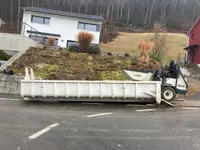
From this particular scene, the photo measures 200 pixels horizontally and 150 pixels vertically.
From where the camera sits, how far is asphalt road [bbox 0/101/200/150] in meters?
6.67

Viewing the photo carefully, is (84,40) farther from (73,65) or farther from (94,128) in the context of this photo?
(94,128)

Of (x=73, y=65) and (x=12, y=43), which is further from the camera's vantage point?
(x=12, y=43)

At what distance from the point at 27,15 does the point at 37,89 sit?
29699mm

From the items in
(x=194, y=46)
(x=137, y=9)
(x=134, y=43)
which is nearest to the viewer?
(x=194, y=46)

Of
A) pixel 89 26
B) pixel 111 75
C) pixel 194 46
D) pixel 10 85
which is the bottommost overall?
pixel 10 85

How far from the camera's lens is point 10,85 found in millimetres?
14992

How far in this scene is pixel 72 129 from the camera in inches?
312

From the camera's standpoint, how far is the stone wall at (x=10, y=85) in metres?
15.0

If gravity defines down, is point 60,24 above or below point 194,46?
above

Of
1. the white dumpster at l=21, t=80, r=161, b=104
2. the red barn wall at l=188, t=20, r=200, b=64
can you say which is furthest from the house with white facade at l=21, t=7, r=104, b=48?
the white dumpster at l=21, t=80, r=161, b=104

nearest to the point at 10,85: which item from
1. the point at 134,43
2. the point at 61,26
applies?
the point at 61,26

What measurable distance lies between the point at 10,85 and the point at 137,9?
81.2 metres

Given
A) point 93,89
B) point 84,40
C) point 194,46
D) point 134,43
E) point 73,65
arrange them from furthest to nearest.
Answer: point 134,43 < point 194,46 < point 84,40 < point 73,65 < point 93,89

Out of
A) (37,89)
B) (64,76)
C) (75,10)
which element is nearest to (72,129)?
(37,89)
